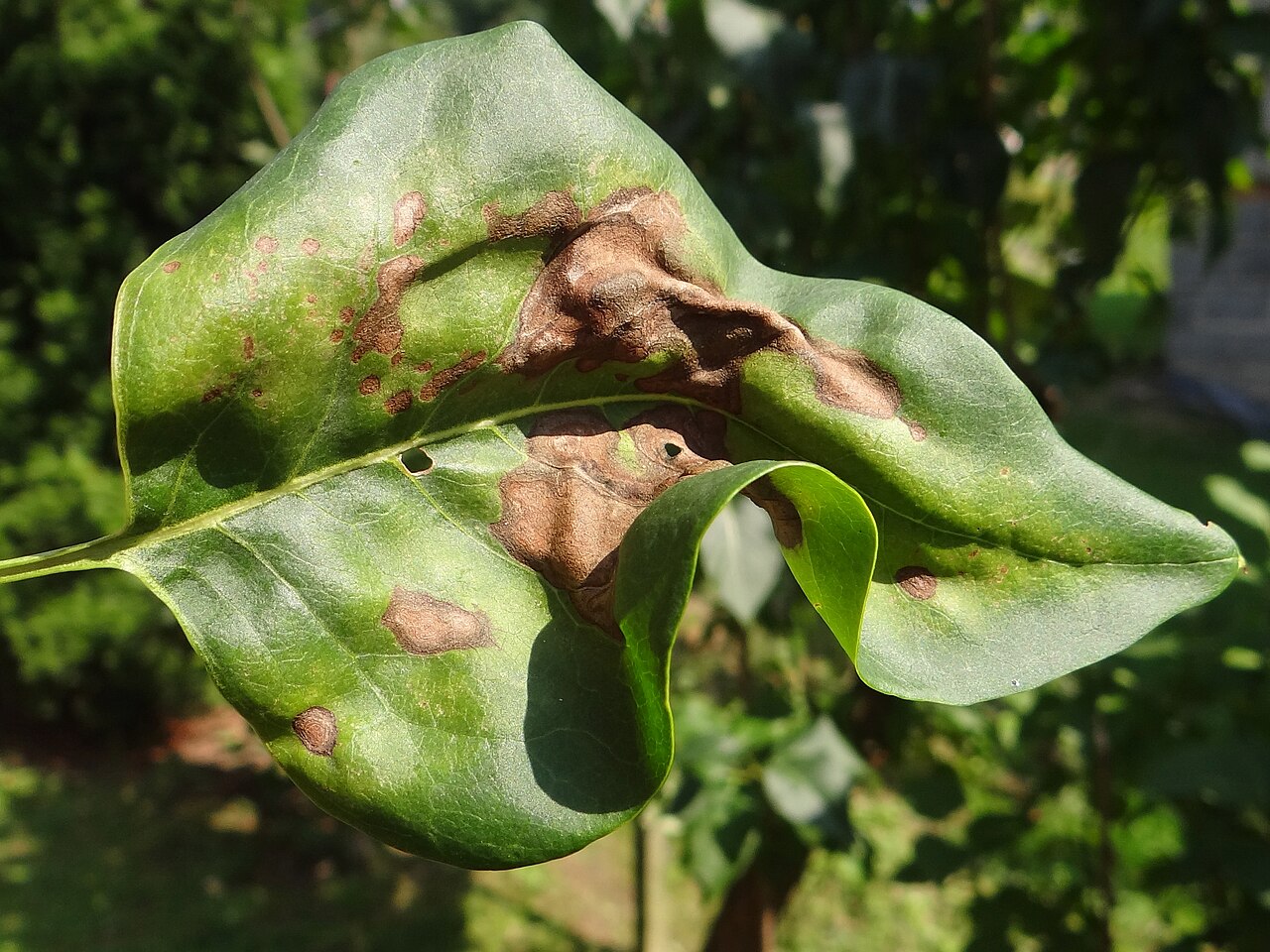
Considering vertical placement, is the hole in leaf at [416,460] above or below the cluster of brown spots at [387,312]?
below

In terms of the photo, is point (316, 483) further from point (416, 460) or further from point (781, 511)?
point (781, 511)

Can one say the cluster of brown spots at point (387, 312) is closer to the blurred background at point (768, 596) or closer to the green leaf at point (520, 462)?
the green leaf at point (520, 462)

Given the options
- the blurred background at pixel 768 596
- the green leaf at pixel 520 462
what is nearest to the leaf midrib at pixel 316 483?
the green leaf at pixel 520 462

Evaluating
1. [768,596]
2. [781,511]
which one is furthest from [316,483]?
[768,596]

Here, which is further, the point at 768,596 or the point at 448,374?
the point at 768,596

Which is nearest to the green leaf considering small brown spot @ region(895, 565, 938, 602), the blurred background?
small brown spot @ region(895, 565, 938, 602)
